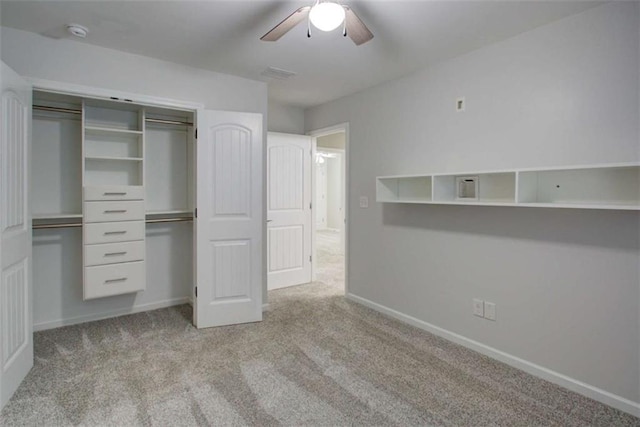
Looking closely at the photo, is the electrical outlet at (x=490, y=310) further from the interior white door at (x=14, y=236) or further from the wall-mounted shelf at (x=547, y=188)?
the interior white door at (x=14, y=236)

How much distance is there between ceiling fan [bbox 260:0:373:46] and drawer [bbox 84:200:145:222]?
78.6 inches

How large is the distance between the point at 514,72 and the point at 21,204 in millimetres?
3513

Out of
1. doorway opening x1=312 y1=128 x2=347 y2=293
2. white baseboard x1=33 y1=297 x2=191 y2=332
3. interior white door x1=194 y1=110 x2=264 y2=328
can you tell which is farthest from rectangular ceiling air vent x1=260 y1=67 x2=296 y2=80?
doorway opening x1=312 y1=128 x2=347 y2=293

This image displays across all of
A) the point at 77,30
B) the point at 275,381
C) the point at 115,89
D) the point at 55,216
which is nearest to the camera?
the point at 275,381

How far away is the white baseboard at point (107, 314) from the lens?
125 inches

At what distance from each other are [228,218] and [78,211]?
53.2 inches

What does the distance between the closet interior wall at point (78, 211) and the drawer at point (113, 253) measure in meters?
0.30

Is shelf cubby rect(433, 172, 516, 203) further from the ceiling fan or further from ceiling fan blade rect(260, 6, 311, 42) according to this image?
ceiling fan blade rect(260, 6, 311, 42)

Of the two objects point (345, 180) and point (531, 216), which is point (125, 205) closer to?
point (345, 180)

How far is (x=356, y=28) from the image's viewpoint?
2016 millimetres

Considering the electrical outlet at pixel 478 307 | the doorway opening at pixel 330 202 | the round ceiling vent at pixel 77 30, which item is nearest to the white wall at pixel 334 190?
the doorway opening at pixel 330 202

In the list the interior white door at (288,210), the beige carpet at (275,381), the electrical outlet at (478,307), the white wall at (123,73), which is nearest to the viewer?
the beige carpet at (275,381)

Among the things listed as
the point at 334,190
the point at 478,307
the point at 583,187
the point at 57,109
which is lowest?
the point at 478,307

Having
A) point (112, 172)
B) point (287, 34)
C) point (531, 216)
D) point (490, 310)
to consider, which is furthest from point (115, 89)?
point (490, 310)
